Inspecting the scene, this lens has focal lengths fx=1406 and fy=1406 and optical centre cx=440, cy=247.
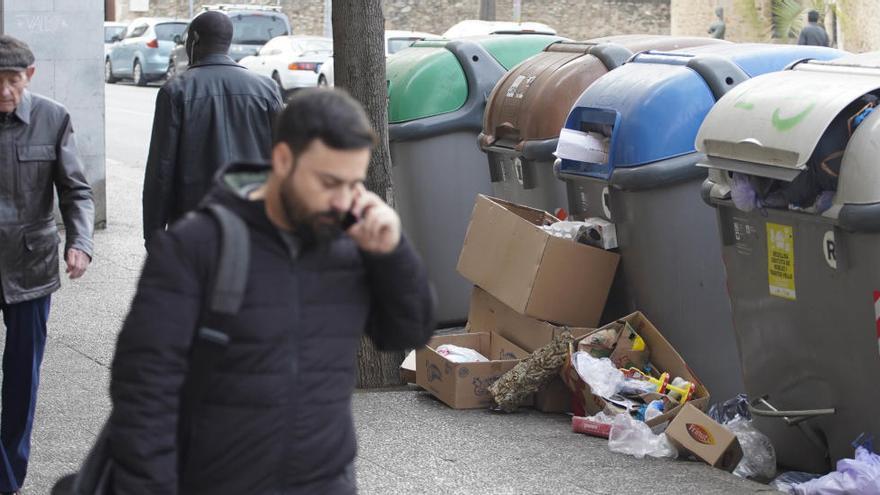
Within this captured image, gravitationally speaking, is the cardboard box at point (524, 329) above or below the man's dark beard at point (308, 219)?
below

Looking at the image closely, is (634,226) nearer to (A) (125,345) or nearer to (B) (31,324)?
(B) (31,324)

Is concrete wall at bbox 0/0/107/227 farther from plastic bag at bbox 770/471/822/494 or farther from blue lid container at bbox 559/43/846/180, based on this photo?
plastic bag at bbox 770/471/822/494

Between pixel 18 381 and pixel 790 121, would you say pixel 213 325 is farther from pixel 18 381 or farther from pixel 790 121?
pixel 790 121

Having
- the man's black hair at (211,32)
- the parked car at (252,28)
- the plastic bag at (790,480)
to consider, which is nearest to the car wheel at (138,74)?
the parked car at (252,28)

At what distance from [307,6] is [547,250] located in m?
39.9

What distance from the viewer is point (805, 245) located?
16.8 ft

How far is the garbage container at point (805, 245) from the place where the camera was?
4.87m

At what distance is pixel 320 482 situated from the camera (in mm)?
2641

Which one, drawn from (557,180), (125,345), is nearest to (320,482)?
(125,345)

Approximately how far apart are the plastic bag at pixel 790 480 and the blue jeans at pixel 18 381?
9.01ft

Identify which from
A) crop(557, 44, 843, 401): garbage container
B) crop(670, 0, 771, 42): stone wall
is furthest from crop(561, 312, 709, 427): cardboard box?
crop(670, 0, 771, 42): stone wall

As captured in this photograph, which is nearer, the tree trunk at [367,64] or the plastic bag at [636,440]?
the plastic bag at [636,440]

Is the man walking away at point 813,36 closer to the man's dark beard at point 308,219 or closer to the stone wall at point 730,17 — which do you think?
the stone wall at point 730,17

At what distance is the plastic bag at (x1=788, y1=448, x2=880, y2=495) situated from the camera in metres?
4.81
